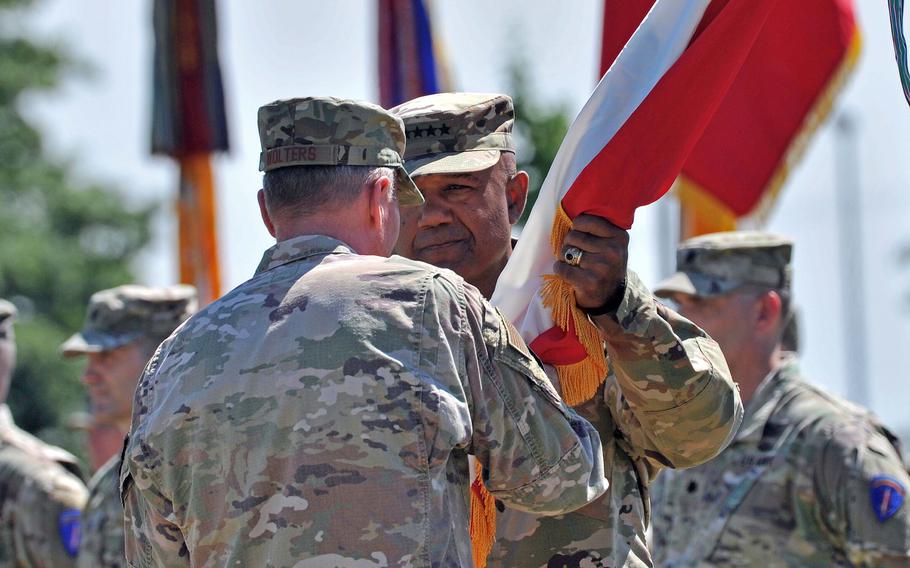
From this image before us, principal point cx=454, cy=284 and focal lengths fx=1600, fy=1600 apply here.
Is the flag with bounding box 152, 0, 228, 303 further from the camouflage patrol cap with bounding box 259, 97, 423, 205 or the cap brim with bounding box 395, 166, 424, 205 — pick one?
the camouflage patrol cap with bounding box 259, 97, 423, 205

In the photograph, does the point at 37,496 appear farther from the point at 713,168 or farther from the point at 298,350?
the point at 298,350

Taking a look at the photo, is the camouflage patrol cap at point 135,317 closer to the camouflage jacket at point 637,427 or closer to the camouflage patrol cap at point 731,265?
the camouflage patrol cap at point 731,265

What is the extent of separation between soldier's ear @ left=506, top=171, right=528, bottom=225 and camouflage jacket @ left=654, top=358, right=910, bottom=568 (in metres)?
1.98

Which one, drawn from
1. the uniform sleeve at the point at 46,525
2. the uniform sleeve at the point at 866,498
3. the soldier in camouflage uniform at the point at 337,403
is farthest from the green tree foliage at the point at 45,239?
the soldier in camouflage uniform at the point at 337,403

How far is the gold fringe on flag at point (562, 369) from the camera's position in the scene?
12.0ft

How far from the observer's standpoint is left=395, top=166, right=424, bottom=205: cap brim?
11.4 ft

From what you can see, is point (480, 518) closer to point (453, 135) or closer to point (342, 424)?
point (342, 424)

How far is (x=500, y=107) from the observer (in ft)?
14.4

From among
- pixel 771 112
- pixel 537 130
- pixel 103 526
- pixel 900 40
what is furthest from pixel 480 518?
pixel 537 130

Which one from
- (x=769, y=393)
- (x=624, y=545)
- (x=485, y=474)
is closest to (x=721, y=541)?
(x=769, y=393)

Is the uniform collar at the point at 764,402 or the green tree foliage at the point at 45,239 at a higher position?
the uniform collar at the point at 764,402

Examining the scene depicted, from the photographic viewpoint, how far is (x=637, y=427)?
3.94 meters

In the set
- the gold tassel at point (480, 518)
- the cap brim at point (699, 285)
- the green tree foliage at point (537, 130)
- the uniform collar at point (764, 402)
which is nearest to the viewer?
the gold tassel at point (480, 518)

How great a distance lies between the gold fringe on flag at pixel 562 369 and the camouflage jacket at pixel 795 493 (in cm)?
208
